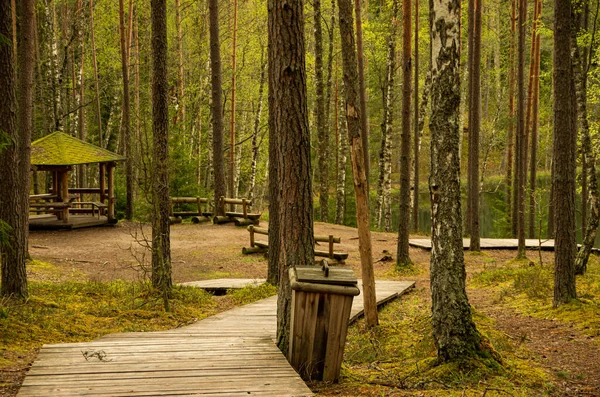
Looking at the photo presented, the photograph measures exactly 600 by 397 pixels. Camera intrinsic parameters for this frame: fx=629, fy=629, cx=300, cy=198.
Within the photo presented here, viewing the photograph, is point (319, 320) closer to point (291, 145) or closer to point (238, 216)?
point (291, 145)

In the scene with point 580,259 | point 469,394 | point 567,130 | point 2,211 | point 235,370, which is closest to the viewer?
point 235,370

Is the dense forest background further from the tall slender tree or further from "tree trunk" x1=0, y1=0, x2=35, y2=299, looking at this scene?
"tree trunk" x1=0, y1=0, x2=35, y2=299

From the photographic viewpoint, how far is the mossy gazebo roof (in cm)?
2250

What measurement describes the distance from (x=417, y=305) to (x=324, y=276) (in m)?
6.26

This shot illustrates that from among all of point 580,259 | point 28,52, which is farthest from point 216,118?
point 580,259

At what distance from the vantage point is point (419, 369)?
23.4ft

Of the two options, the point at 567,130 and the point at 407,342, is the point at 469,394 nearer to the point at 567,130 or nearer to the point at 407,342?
the point at 407,342

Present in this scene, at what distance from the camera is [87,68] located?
38.3 m

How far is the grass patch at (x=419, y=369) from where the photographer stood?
6.29 metres

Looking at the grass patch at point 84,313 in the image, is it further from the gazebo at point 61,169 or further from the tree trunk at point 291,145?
the gazebo at point 61,169

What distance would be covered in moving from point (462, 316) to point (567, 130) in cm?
465

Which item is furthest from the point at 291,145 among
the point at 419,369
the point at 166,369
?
the point at 419,369

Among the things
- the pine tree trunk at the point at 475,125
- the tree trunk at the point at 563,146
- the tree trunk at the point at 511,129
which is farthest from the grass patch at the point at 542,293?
the tree trunk at the point at 511,129

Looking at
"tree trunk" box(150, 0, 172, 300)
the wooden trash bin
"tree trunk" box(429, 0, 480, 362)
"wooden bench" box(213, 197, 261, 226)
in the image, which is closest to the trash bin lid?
the wooden trash bin
